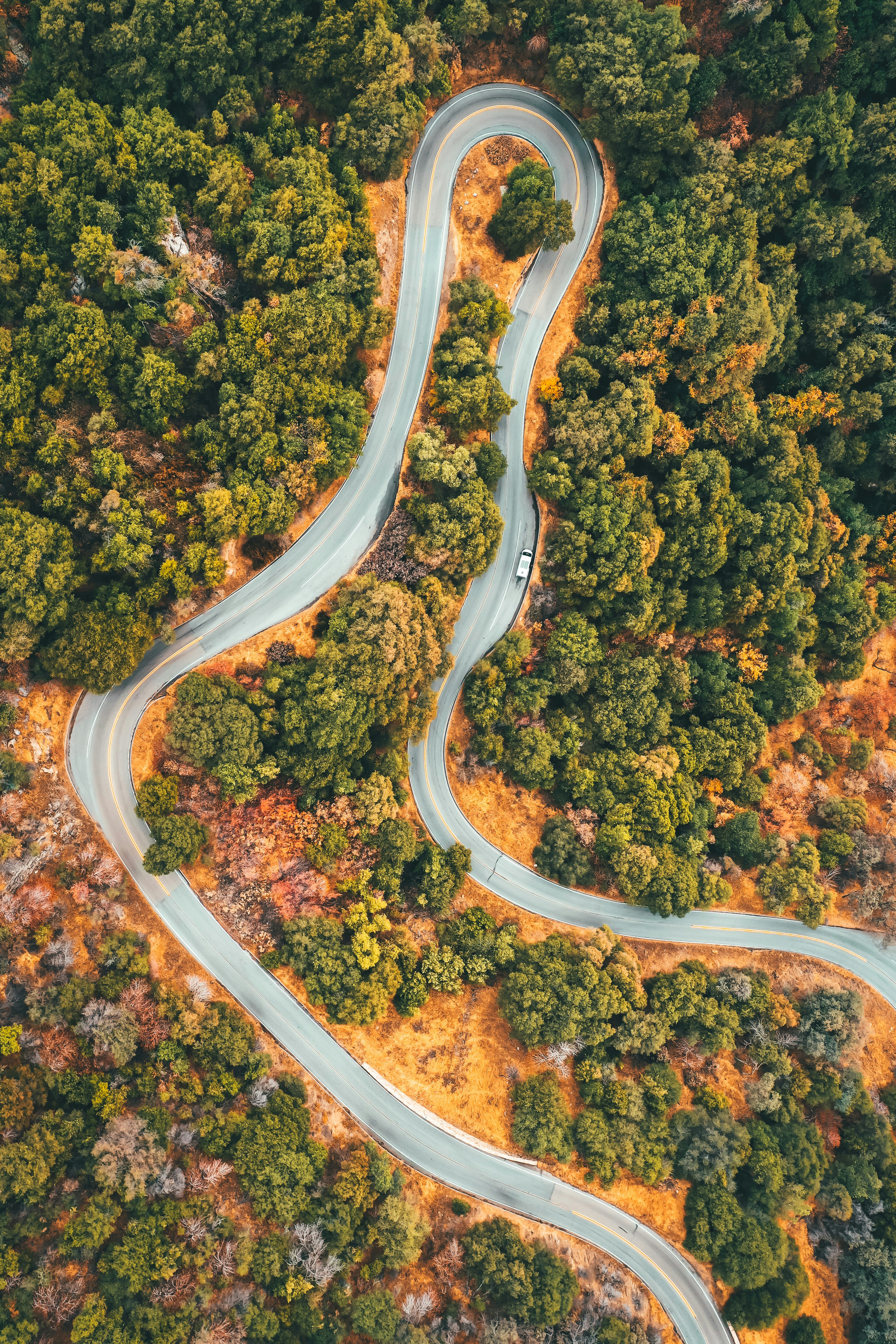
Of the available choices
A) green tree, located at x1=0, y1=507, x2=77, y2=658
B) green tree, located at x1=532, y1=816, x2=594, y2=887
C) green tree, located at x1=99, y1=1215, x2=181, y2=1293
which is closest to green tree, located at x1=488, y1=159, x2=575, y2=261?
green tree, located at x1=0, y1=507, x2=77, y2=658

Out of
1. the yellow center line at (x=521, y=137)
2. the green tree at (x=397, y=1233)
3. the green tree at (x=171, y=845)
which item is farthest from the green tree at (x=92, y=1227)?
the yellow center line at (x=521, y=137)

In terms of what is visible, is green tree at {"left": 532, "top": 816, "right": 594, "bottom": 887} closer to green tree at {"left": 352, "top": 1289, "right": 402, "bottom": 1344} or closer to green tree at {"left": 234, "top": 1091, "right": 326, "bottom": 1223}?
green tree at {"left": 234, "top": 1091, "right": 326, "bottom": 1223}

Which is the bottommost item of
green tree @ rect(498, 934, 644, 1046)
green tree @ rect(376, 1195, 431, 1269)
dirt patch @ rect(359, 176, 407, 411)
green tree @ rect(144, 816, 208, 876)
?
green tree @ rect(376, 1195, 431, 1269)

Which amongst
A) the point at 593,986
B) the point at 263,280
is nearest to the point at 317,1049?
the point at 593,986

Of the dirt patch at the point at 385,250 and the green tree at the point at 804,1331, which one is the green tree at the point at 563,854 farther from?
the dirt patch at the point at 385,250

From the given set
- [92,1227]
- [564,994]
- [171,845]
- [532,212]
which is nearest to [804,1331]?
[564,994]

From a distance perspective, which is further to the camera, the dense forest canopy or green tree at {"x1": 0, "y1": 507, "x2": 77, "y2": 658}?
the dense forest canopy

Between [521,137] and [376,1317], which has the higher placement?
[521,137]

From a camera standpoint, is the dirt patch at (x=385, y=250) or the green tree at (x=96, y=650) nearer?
the green tree at (x=96, y=650)

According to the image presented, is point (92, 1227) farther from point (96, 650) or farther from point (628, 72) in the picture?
point (628, 72)
